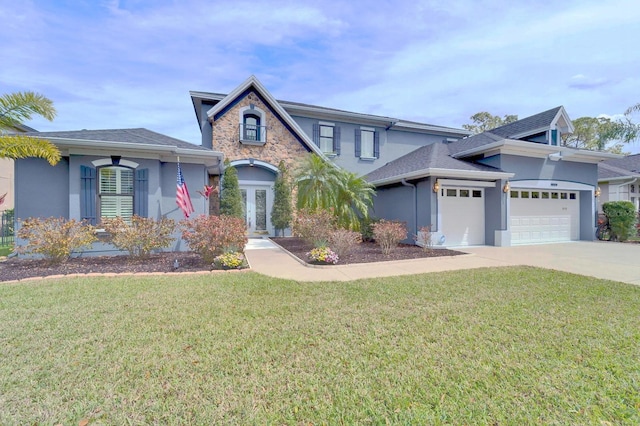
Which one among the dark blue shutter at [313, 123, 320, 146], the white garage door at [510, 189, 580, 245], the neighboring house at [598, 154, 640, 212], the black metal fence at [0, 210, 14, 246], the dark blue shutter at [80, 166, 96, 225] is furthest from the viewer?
the dark blue shutter at [313, 123, 320, 146]

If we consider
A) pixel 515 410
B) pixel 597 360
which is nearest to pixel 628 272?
pixel 597 360

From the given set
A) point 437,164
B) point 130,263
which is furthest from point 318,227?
point 437,164

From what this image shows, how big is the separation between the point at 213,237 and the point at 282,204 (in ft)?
22.5

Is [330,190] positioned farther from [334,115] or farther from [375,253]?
[334,115]

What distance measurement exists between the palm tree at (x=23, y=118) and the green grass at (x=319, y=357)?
4015 mm

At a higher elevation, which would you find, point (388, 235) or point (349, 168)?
point (349, 168)

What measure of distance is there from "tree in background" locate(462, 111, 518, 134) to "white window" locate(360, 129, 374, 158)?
62.0 ft

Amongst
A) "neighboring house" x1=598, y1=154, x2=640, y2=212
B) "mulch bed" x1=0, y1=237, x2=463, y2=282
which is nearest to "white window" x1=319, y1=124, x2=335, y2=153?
"mulch bed" x1=0, y1=237, x2=463, y2=282

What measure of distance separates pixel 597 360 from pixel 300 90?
673 inches

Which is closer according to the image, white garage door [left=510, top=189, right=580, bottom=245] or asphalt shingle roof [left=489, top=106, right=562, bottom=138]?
white garage door [left=510, top=189, right=580, bottom=245]

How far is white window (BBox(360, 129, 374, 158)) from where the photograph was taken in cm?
1669

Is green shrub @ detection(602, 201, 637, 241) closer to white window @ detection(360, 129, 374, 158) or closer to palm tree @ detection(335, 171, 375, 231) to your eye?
white window @ detection(360, 129, 374, 158)

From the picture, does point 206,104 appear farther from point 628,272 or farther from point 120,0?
point 628,272

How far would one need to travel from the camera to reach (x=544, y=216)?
522 inches
